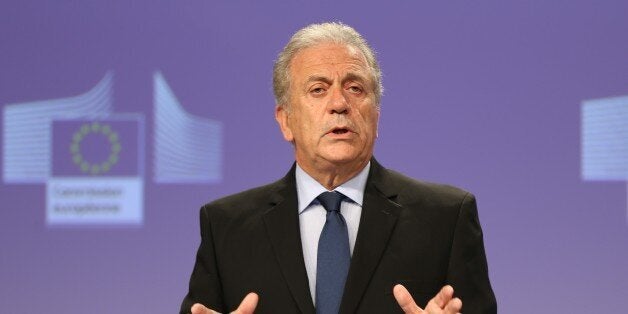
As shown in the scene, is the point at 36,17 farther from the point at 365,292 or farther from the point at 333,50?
the point at 365,292

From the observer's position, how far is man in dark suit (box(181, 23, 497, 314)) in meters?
2.15

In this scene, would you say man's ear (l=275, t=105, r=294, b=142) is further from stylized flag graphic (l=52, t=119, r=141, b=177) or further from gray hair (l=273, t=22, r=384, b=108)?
stylized flag graphic (l=52, t=119, r=141, b=177)

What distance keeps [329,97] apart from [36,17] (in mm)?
2042

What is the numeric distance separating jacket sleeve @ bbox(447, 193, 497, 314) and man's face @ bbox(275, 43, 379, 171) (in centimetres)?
30

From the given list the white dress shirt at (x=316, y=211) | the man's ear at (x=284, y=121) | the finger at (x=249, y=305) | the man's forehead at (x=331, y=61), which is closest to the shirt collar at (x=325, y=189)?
the white dress shirt at (x=316, y=211)

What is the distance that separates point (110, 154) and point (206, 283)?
1666mm

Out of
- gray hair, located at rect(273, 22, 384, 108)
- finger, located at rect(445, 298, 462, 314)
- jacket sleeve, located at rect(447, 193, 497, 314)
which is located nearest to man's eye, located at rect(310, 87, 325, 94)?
gray hair, located at rect(273, 22, 384, 108)

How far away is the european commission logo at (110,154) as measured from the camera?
3775 mm

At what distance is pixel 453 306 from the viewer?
71.7 inches

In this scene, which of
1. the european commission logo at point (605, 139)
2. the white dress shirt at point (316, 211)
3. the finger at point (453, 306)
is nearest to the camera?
the finger at point (453, 306)

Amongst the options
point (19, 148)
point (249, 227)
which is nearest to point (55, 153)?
point (19, 148)

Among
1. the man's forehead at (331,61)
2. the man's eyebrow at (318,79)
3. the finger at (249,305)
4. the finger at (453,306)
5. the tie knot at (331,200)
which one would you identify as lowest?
the finger at (249,305)

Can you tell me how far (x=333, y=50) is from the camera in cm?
232

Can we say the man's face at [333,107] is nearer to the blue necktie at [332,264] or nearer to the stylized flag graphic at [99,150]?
the blue necktie at [332,264]
